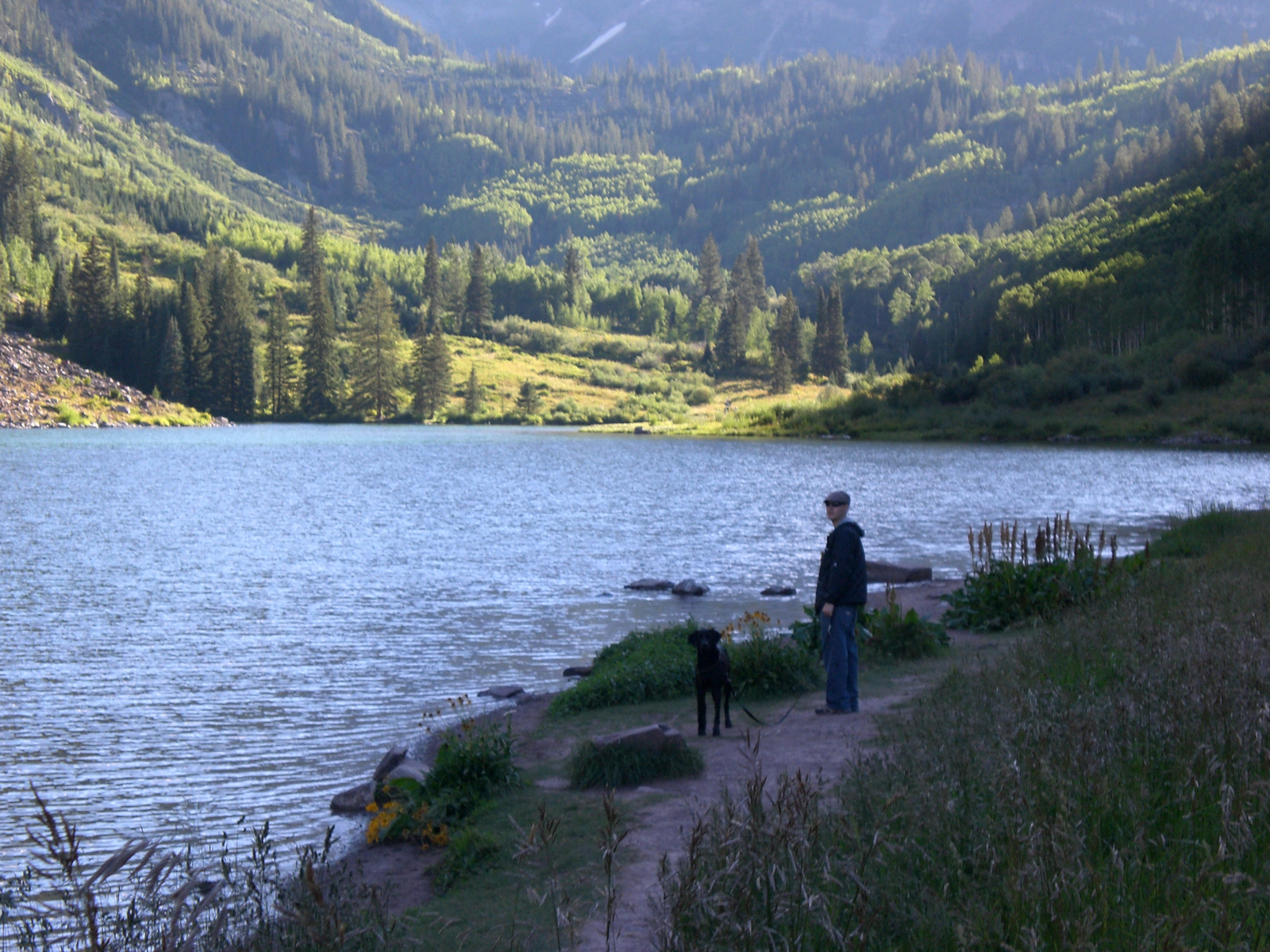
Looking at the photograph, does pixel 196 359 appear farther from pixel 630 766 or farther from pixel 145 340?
pixel 630 766

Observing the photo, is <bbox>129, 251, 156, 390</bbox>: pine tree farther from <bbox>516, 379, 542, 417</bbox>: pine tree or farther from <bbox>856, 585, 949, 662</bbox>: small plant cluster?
<bbox>856, 585, 949, 662</bbox>: small plant cluster

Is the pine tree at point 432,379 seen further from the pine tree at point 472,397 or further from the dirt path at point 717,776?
the dirt path at point 717,776

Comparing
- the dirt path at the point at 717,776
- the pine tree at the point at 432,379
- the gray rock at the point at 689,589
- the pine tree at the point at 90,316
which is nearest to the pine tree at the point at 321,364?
the pine tree at the point at 432,379

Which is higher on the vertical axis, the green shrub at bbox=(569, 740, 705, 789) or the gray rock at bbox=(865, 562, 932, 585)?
the gray rock at bbox=(865, 562, 932, 585)

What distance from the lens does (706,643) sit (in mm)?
10969

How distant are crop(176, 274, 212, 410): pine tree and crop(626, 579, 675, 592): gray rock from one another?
410ft

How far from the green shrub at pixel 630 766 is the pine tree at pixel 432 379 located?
139m

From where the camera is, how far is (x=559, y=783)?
995 cm

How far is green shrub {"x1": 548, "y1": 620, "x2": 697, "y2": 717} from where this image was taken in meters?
13.4

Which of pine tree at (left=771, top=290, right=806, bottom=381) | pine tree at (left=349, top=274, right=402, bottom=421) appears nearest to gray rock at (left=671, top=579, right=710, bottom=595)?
pine tree at (left=349, top=274, right=402, bottom=421)

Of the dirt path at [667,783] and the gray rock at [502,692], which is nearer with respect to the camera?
the dirt path at [667,783]

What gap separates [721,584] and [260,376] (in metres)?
128

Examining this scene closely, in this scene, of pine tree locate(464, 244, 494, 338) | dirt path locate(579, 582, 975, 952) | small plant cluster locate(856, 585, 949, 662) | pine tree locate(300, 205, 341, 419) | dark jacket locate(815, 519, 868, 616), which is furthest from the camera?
pine tree locate(464, 244, 494, 338)

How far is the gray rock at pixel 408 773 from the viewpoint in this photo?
31.5 feet
